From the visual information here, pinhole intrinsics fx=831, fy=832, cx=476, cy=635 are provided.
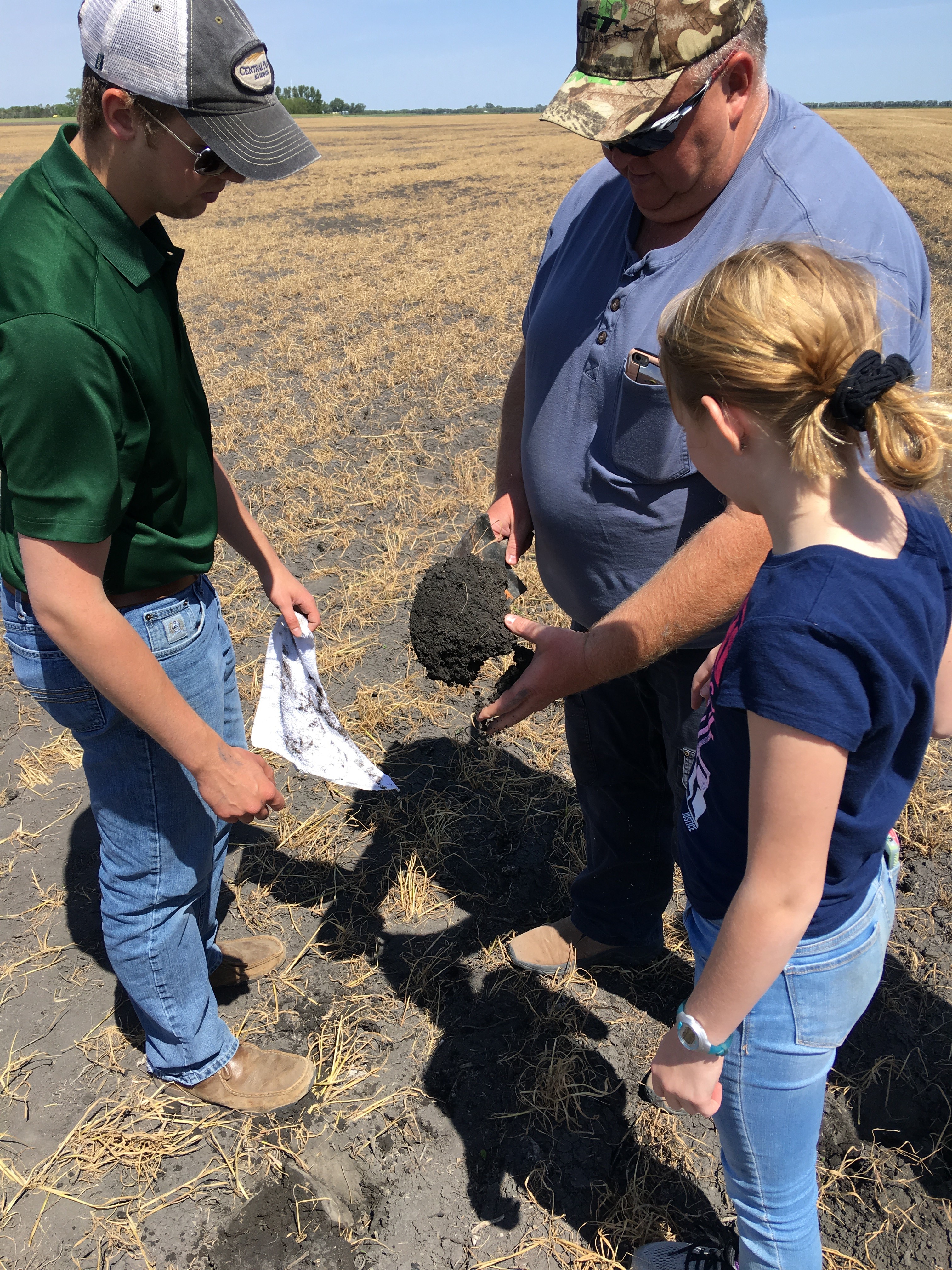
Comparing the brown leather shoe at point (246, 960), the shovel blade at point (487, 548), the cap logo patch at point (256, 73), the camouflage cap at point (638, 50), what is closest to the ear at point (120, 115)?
the cap logo patch at point (256, 73)

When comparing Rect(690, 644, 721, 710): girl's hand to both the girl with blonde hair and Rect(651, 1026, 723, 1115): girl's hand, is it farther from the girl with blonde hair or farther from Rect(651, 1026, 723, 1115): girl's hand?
Rect(651, 1026, 723, 1115): girl's hand

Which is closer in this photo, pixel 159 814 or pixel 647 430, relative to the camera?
pixel 647 430

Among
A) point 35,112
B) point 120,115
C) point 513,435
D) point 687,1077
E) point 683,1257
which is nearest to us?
point 687,1077

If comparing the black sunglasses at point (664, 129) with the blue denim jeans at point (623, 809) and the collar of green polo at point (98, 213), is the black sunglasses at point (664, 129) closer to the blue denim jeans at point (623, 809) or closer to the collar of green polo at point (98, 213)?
the collar of green polo at point (98, 213)

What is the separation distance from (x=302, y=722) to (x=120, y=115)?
156 centimetres

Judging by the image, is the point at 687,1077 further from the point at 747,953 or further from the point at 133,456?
the point at 133,456

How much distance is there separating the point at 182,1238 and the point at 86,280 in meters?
2.19

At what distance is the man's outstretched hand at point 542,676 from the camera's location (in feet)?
6.32

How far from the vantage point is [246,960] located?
2.72m

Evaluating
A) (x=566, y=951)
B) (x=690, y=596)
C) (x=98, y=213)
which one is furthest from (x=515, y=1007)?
(x=98, y=213)

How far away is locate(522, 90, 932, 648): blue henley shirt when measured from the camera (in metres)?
1.63

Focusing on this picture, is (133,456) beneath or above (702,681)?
above

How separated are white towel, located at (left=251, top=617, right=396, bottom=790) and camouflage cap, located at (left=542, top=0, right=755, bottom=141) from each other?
1.51 meters

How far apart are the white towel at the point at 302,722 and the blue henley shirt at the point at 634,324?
2.53 ft
